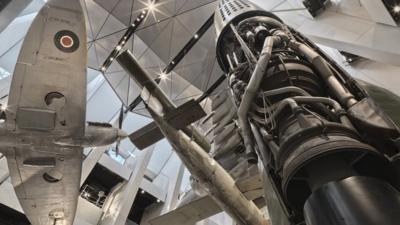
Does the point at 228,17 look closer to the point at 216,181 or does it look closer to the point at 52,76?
the point at 216,181

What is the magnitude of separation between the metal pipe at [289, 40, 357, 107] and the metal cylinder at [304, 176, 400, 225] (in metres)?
1.00

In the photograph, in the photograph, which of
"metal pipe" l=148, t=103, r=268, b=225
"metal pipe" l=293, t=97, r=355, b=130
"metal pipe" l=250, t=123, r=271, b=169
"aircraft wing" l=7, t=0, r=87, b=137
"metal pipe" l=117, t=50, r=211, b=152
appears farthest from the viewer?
"aircraft wing" l=7, t=0, r=87, b=137

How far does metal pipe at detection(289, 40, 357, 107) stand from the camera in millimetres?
3145

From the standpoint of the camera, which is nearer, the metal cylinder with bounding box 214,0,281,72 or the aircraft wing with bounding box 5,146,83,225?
the metal cylinder with bounding box 214,0,281,72

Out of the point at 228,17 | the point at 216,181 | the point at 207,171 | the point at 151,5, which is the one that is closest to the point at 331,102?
the point at 228,17

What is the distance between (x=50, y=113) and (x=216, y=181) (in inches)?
226

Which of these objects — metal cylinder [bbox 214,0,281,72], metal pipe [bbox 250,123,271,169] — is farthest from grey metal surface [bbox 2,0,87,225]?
metal pipe [bbox 250,123,271,169]

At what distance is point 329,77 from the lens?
352 cm

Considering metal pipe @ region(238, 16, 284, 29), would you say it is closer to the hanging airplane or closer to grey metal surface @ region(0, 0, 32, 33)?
the hanging airplane

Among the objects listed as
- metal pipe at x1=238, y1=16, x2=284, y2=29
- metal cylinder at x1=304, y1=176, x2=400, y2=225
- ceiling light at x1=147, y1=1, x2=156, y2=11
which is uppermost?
ceiling light at x1=147, y1=1, x2=156, y2=11

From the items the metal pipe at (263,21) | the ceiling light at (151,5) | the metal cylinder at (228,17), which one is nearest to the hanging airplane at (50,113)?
the metal cylinder at (228,17)

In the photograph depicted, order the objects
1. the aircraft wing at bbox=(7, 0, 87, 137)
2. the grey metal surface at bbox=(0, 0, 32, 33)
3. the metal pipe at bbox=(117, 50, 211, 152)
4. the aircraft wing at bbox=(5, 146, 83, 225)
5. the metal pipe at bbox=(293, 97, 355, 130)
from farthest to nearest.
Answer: the aircraft wing at bbox=(5, 146, 83, 225)
the grey metal surface at bbox=(0, 0, 32, 33)
the aircraft wing at bbox=(7, 0, 87, 137)
the metal pipe at bbox=(117, 50, 211, 152)
the metal pipe at bbox=(293, 97, 355, 130)

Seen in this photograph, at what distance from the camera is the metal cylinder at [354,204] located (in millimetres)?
2074

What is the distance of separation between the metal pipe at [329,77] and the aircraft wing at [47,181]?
369 inches
